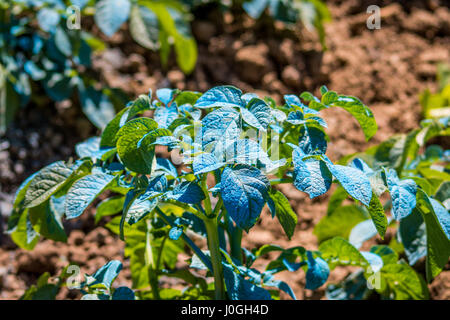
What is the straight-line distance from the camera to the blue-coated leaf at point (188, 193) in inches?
32.0

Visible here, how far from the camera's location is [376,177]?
95 centimetres

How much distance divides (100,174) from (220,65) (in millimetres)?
1196

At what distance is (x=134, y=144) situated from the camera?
0.88m

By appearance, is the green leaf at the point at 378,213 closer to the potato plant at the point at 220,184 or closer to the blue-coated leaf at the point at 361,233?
the potato plant at the point at 220,184

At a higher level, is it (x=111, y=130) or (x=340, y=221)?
(x=111, y=130)

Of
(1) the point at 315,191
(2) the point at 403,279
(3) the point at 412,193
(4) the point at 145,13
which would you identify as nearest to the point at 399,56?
(4) the point at 145,13

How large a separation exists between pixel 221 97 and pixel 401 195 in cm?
36

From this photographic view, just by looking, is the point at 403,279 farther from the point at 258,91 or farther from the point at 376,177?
the point at 258,91

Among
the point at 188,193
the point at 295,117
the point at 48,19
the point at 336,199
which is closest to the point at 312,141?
the point at 295,117

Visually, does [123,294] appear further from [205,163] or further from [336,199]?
[336,199]

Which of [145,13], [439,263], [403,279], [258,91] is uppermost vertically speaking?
[145,13]

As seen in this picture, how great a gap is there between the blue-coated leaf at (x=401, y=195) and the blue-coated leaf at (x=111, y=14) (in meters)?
1.00

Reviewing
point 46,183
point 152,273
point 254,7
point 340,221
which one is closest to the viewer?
point 46,183

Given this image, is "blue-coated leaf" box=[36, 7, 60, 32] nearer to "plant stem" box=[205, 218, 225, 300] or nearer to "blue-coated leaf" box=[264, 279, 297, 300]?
"plant stem" box=[205, 218, 225, 300]
